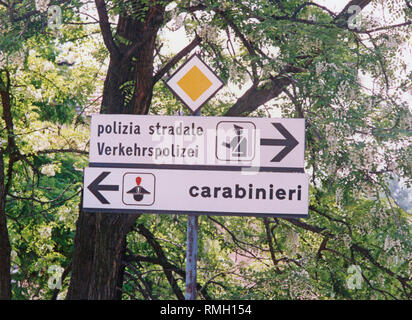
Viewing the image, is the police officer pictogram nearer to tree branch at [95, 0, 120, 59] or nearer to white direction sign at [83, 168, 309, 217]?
white direction sign at [83, 168, 309, 217]

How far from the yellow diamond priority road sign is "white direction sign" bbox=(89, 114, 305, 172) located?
0.12 meters

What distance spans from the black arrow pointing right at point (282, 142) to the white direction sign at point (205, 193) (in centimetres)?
12

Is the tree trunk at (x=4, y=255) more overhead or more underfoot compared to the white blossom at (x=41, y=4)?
more underfoot

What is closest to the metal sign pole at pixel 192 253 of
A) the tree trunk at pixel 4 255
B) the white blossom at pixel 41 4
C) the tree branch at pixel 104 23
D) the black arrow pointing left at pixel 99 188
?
the black arrow pointing left at pixel 99 188

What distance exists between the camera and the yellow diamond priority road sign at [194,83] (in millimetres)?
3711

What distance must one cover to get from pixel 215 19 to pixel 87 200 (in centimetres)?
413

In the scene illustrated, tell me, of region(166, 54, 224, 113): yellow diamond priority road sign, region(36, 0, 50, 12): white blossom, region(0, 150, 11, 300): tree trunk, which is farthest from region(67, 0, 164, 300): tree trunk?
region(166, 54, 224, 113): yellow diamond priority road sign

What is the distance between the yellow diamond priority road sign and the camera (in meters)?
3.71

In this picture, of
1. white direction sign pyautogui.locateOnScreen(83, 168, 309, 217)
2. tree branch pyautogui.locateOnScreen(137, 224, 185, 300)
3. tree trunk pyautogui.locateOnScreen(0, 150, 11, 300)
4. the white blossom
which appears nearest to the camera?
white direction sign pyautogui.locateOnScreen(83, 168, 309, 217)

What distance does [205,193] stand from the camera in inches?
145

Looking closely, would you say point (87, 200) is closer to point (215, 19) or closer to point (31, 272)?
point (215, 19)

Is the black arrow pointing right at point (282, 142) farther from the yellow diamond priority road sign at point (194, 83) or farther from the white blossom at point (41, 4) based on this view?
the white blossom at point (41, 4)

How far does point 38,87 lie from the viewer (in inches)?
474

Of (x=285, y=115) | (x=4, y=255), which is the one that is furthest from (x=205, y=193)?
(x=4, y=255)
